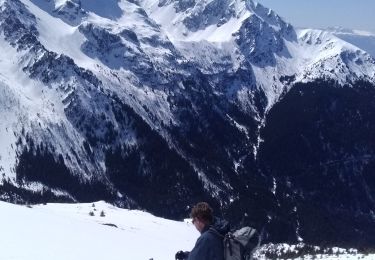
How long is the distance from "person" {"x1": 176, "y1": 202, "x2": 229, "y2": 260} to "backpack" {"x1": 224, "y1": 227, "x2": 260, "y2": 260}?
0.41ft

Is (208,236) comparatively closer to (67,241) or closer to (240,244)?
(240,244)

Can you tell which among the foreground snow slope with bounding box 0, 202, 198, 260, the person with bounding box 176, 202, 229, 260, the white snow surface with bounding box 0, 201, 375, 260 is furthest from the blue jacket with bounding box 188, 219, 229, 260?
the foreground snow slope with bounding box 0, 202, 198, 260

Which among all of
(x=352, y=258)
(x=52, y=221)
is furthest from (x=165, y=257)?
(x=352, y=258)

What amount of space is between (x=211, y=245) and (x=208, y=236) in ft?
0.69

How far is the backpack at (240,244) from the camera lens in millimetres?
13617

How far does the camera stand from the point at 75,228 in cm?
3562

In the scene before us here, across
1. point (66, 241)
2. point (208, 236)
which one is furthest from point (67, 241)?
point (208, 236)

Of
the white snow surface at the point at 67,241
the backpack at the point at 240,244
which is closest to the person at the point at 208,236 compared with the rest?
the backpack at the point at 240,244

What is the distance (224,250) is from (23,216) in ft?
74.4

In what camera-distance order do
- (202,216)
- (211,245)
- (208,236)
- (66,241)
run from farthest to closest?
1. (66,241)
2. (202,216)
3. (208,236)
4. (211,245)

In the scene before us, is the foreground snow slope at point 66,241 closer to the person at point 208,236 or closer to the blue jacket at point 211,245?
the person at point 208,236

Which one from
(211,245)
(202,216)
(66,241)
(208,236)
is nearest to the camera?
(211,245)

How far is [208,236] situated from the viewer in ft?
44.8

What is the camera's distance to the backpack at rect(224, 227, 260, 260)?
1362 centimetres
